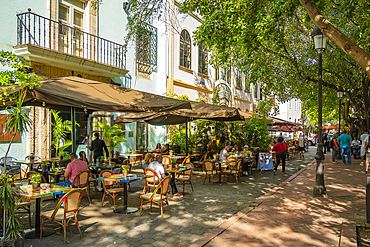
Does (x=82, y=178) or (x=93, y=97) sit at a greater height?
(x=93, y=97)

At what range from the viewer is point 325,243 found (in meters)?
4.93

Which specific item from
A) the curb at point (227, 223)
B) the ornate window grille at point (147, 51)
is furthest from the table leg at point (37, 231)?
the ornate window grille at point (147, 51)

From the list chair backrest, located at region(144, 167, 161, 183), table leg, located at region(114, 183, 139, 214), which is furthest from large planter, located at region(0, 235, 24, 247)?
chair backrest, located at region(144, 167, 161, 183)

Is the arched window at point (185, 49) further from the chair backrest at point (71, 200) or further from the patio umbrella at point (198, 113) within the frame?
the chair backrest at point (71, 200)

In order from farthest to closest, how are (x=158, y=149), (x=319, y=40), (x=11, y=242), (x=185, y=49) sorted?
(x=185, y=49), (x=158, y=149), (x=319, y=40), (x=11, y=242)

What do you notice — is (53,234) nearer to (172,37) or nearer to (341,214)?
(341,214)

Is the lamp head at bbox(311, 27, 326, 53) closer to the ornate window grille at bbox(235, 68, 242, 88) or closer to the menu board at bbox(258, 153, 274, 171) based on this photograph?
the menu board at bbox(258, 153, 274, 171)

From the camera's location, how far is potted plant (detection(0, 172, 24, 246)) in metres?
4.36

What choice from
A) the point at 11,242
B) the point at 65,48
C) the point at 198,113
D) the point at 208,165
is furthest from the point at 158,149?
the point at 11,242

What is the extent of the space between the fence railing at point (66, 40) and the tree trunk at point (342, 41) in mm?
8932

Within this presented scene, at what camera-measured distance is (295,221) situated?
240 inches

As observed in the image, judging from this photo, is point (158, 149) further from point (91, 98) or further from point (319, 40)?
point (319, 40)

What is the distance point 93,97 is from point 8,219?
287cm

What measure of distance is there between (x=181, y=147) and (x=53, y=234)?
34.6 feet
